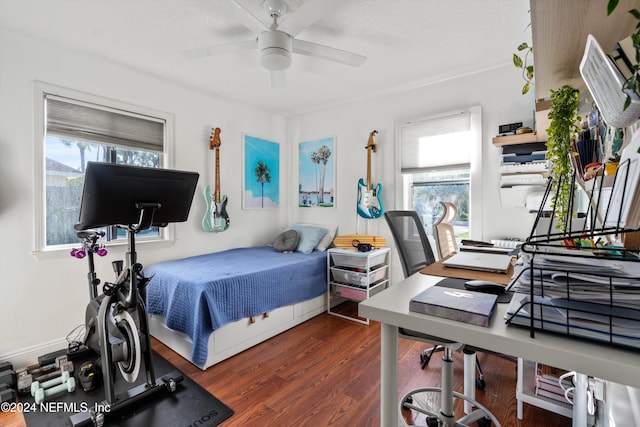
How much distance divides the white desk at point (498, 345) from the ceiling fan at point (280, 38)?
5.32 ft

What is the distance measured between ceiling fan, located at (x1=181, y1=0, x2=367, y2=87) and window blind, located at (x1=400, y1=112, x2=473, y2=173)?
1349 millimetres

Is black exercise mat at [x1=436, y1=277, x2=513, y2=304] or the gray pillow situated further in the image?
the gray pillow

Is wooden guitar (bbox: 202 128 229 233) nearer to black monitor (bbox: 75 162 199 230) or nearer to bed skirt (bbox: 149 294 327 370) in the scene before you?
bed skirt (bbox: 149 294 327 370)

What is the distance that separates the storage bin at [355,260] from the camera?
2.93 m

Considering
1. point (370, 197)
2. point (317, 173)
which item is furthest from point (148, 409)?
point (317, 173)

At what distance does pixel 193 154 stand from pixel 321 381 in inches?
102

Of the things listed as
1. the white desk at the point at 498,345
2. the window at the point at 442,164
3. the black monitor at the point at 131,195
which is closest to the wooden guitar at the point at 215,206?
the black monitor at the point at 131,195

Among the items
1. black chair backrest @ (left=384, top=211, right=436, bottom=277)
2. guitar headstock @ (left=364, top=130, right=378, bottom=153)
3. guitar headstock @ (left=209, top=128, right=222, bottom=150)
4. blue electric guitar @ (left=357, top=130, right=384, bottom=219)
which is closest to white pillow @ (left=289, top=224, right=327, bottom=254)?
blue electric guitar @ (left=357, top=130, right=384, bottom=219)

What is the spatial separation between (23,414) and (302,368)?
1.64m

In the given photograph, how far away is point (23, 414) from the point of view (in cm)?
168

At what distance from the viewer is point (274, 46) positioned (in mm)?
1884

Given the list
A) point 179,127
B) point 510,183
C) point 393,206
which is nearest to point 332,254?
point 393,206

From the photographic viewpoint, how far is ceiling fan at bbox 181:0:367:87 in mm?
1700

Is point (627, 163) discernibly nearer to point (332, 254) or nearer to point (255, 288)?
point (255, 288)
